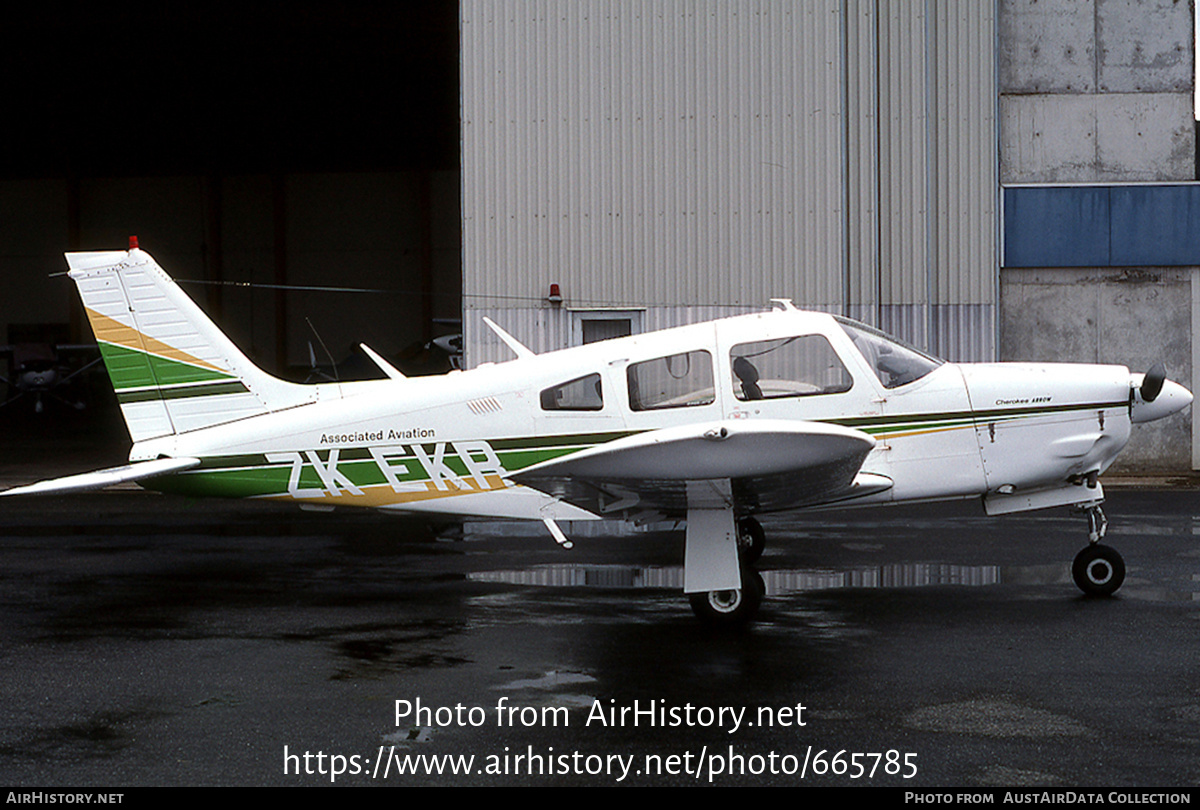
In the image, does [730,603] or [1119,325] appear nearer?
[730,603]

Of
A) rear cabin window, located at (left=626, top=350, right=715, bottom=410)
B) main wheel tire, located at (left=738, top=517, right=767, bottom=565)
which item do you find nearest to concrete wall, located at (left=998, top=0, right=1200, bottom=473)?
main wheel tire, located at (left=738, top=517, right=767, bottom=565)

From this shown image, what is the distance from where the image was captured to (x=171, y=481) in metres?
8.59

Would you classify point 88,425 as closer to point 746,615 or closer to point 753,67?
point 753,67

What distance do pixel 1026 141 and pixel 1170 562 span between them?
818 cm

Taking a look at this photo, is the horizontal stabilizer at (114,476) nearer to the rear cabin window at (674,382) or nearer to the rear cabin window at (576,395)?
the rear cabin window at (576,395)

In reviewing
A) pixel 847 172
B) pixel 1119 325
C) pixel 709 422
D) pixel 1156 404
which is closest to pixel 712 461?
pixel 709 422

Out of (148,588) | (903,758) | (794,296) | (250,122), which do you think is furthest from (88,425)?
(903,758)

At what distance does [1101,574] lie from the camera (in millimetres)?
8273

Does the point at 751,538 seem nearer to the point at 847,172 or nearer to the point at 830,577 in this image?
the point at 830,577

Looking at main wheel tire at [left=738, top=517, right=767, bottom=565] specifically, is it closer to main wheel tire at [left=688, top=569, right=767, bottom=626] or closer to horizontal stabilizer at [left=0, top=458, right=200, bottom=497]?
main wheel tire at [left=688, top=569, right=767, bottom=626]

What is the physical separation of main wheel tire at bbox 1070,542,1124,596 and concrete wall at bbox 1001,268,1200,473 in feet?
27.3

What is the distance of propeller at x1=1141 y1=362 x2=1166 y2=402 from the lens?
313 inches

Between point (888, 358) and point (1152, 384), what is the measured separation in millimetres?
1697

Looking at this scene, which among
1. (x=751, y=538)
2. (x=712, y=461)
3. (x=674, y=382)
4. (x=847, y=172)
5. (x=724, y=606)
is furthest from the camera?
(x=847, y=172)
